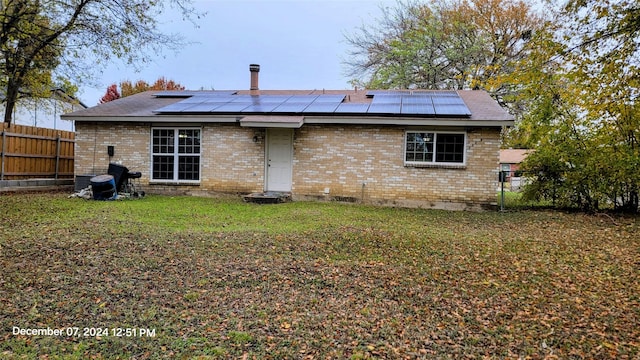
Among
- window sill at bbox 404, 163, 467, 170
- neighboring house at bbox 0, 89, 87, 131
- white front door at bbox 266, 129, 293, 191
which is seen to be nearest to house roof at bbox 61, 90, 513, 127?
white front door at bbox 266, 129, 293, 191

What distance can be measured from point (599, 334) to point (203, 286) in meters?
3.93

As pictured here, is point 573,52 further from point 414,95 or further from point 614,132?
point 414,95

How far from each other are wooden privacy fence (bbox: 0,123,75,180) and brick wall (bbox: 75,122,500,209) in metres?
1.91

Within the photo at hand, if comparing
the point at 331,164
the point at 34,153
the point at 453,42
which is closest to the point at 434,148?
the point at 331,164

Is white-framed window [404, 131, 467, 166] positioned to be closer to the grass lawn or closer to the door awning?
the door awning

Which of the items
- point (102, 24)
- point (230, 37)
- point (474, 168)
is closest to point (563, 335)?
point (474, 168)

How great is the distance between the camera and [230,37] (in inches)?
843

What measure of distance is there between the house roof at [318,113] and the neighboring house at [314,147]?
0.10 ft

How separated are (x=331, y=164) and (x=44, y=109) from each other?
1905 centimetres

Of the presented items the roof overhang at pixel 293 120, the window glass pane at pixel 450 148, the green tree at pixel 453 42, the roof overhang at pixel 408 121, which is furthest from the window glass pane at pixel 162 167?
the green tree at pixel 453 42

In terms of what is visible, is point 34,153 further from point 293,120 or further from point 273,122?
point 293,120

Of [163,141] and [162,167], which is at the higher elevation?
[163,141]

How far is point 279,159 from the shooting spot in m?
11.7

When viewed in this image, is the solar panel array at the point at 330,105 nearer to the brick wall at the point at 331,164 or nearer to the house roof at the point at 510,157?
the brick wall at the point at 331,164
